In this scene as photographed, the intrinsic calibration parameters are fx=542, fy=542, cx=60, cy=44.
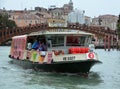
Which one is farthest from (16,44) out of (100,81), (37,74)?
(100,81)

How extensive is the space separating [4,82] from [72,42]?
177 inches

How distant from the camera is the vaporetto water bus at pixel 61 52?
67.6ft

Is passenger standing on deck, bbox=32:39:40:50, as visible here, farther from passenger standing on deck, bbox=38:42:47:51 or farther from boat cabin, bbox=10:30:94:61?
passenger standing on deck, bbox=38:42:47:51

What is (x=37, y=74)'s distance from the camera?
2119 centimetres

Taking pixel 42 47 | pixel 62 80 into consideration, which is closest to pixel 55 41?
pixel 42 47

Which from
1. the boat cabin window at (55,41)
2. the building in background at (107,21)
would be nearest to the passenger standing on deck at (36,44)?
the boat cabin window at (55,41)

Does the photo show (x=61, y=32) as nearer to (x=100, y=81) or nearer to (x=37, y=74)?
(x=37, y=74)

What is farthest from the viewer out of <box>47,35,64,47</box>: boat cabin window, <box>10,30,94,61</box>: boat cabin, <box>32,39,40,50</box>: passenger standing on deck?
<box>32,39,40,50</box>: passenger standing on deck

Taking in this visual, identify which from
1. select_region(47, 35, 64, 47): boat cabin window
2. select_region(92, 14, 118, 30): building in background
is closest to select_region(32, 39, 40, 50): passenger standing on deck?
select_region(47, 35, 64, 47): boat cabin window

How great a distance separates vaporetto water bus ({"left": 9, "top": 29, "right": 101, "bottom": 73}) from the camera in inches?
811

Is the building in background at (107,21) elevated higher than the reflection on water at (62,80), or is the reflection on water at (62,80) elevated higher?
the reflection on water at (62,80)

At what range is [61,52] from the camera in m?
21.0

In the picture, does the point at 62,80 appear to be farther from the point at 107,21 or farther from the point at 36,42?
the point at 107,21

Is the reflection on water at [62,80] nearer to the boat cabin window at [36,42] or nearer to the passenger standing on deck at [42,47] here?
the passenger standing on deck at [42,47]
